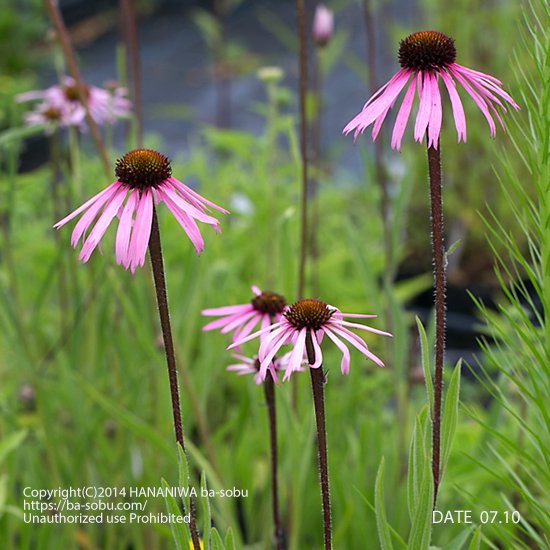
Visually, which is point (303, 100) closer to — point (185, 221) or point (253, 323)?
point (253, 323)

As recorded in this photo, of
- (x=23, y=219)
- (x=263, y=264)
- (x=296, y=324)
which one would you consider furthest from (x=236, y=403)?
(x=296, y=324)

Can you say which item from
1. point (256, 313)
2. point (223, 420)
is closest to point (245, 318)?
point (256, 313)

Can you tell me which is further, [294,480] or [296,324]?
[294,480]

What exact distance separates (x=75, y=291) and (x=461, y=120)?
611 mm

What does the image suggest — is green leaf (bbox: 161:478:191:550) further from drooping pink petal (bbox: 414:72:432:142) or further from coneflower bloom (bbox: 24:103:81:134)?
coneflower bloom (bbox: 24:103:81:134)

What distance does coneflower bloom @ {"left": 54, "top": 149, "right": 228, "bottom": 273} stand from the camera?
406mm

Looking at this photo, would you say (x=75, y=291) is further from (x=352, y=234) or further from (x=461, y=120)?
(x=461, y=120)

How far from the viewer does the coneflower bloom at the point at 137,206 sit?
41 centimetres

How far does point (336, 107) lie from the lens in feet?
12.7

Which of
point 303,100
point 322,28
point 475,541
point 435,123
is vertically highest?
point 322,28

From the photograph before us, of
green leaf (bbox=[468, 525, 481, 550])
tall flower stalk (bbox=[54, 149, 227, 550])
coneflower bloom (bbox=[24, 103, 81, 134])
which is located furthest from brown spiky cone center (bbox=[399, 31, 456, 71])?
coneflower bloom (bbox=[24, 103, 81, 134])

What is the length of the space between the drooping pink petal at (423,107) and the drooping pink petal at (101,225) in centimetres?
16

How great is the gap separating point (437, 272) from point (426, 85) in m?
0.10

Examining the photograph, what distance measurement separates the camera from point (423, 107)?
426mm
